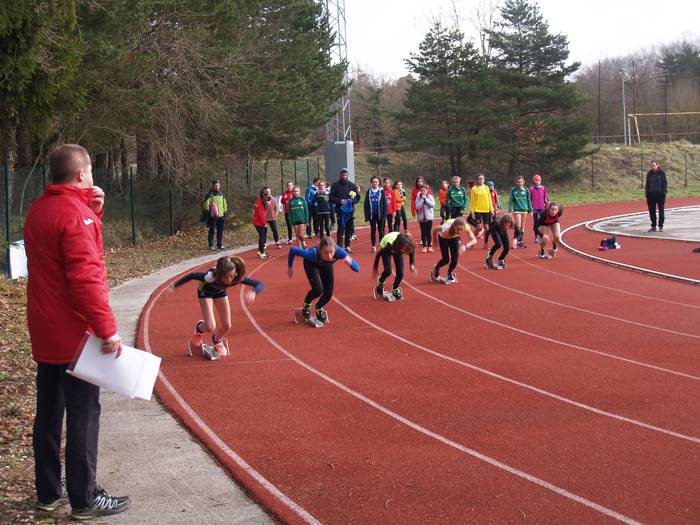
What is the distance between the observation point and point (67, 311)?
471cm

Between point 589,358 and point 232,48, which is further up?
point 232,48

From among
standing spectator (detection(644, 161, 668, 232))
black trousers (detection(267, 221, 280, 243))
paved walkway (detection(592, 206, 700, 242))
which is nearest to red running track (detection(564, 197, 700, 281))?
paved walkway (detection(592, 206, 700, 242))

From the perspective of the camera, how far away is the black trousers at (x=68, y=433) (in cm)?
483

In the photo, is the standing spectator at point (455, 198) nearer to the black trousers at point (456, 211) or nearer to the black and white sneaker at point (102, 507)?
the black trousers at point (456, 211)

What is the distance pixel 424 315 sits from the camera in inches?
501

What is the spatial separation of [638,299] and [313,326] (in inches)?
222

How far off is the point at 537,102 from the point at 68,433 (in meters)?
52.0

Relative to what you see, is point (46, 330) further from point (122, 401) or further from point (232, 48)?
point (232, 48)

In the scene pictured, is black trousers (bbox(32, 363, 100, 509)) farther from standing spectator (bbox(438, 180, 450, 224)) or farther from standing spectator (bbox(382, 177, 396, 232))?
standing spectator (bbox(382, 177, 396, 232))

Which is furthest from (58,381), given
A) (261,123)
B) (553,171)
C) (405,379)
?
(553,171)

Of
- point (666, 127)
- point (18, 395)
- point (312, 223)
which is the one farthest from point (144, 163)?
point (666, 127)

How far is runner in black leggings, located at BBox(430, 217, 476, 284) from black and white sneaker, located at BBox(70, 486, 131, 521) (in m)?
10.5

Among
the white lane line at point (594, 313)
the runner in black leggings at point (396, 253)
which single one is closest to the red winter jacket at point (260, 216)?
the white lane line at point (594, 313)

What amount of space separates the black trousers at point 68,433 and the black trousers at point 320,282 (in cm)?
710
